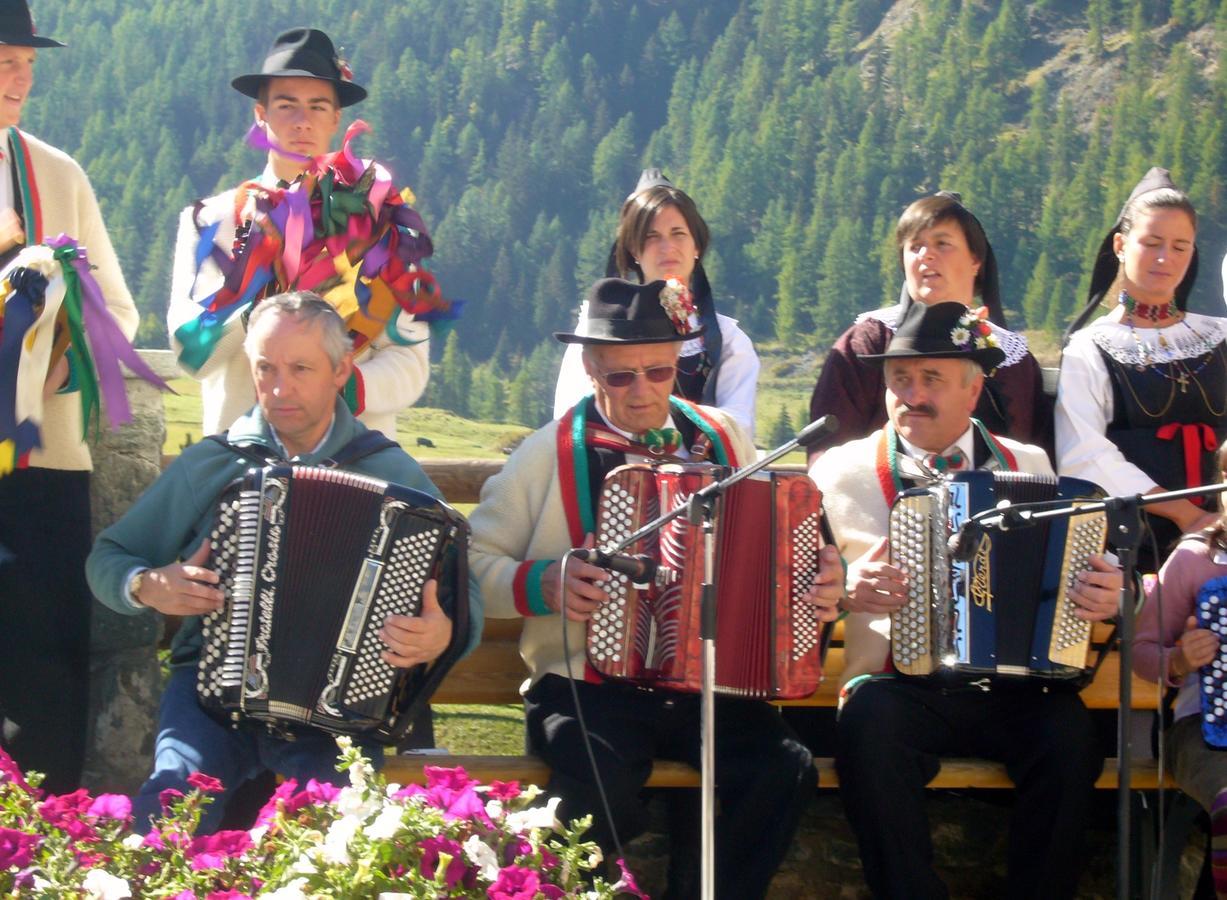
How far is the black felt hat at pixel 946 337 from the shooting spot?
4285 millimetres

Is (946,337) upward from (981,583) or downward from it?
upward

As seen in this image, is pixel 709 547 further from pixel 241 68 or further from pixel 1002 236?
pixel 241 68

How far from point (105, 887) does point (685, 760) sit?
1.87 metres

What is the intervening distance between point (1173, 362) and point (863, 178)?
1981 centimetres

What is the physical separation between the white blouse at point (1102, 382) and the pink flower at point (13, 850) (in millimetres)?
3346

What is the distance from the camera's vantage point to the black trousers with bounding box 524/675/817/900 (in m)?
3.85

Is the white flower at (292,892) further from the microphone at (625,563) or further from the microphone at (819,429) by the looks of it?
the microphone at (819,429)

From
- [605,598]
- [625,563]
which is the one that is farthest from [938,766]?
[625,563]

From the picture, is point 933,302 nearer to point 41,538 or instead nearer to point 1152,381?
point 1152,381

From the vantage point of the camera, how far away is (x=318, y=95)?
4.87 m

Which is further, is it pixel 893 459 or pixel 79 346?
pixel 893 459

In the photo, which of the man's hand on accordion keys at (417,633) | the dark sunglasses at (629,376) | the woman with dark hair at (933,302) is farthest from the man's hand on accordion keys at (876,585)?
the man's hand on accordion keys at (417,633)

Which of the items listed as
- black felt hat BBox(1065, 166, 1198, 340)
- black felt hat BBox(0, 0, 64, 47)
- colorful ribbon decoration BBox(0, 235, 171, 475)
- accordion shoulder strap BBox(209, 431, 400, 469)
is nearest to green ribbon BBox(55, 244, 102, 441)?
colorful ribbon decoration BBox(0, 235, 171, 475)

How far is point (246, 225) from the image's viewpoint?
4473 millimetres
